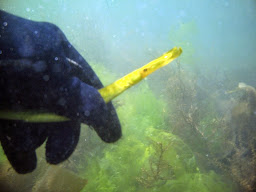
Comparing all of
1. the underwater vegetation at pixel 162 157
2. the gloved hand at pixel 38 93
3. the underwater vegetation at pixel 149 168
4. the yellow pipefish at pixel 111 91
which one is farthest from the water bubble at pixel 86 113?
the underwater vegetation at pixel 149 168

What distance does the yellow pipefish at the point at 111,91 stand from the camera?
3.46 feet

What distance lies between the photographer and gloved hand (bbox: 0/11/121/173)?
1.05m

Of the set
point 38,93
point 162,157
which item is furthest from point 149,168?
point 38,93

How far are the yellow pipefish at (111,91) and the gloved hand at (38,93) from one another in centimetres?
4

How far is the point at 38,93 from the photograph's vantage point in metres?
1.08

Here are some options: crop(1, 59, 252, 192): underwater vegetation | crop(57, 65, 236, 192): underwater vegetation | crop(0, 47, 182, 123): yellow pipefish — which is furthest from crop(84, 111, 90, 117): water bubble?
crop(57, 65, 236, 192): underwater vegetation

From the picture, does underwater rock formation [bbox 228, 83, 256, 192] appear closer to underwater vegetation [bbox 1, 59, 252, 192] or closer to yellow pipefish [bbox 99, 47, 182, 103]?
underwater vegetation [bbox 1, 59, 252, 192]

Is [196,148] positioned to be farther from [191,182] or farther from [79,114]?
[79,114]

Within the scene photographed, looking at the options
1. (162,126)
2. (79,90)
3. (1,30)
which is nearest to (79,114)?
(79,90)

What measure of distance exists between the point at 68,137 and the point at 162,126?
21.1 feet

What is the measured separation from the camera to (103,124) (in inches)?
48.5

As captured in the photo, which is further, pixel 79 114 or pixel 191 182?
pixel 191 182

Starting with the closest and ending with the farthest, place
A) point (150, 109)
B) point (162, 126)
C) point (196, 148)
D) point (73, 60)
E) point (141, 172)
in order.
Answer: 1. point (73, 60)
2. point (141, 172)
3. point (196, 148)
4. point (162, 126)
5. point (150, 109)

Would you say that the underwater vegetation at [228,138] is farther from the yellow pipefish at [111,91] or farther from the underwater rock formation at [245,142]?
the yellow pipefish at [111,91]
